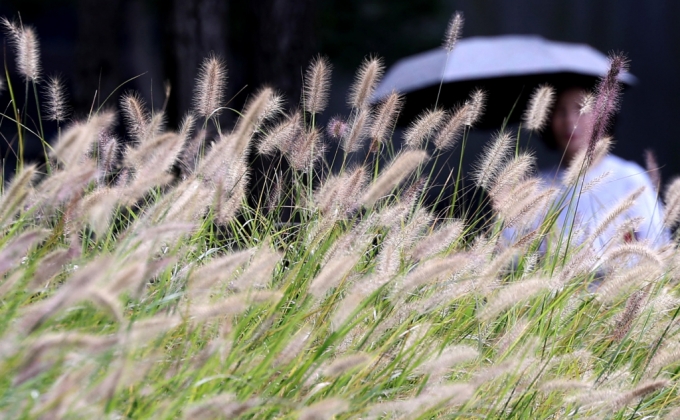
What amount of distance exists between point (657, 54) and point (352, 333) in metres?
11.0

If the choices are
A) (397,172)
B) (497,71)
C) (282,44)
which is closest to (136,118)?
(397,172)

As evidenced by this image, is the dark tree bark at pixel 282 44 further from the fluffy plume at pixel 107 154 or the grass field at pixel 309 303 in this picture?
the fluffy plume at pixel 107 154

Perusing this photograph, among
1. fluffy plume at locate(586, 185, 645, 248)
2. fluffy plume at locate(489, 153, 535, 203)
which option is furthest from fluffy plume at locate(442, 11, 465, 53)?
fluffy plume at locate(586, 185, 645, 248)

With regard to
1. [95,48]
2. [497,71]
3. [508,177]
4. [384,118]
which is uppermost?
[384,118]

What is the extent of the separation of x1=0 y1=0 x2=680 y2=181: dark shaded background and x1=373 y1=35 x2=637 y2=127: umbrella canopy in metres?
0.61

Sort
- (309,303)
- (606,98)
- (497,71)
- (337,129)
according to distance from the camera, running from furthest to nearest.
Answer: (497,71), (337,129), (606,98), (309,303)

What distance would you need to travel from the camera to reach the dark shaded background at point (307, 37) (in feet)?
17.3

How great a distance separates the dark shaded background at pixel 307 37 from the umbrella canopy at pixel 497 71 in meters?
0.61

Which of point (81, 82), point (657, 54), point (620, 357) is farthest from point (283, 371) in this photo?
point (657, 54)

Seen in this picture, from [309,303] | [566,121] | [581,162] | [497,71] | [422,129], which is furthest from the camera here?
[497,71]

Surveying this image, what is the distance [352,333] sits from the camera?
189cm

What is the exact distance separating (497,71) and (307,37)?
119cm

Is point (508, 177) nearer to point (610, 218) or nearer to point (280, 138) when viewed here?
point (610, 218)

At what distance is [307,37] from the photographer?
526 cm
